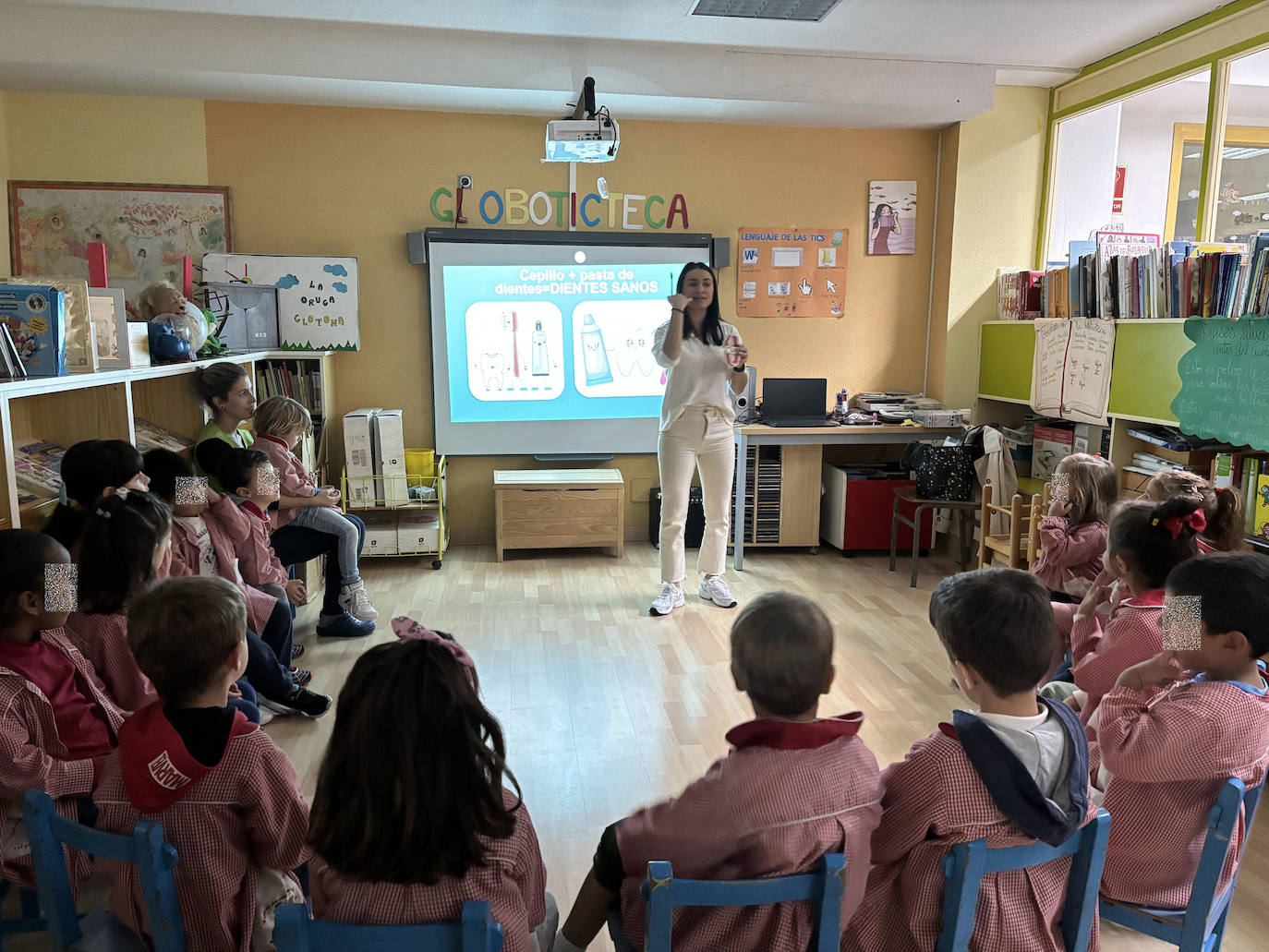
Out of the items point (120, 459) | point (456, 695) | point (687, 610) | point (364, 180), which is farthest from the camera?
point (364, 180)

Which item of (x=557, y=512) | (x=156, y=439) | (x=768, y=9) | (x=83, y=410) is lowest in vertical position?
(x=557, y=512)

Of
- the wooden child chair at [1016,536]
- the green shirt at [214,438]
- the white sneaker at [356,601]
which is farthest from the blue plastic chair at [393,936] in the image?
the white sneaker at [356,601]

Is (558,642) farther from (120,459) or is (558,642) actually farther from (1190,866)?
(1190,866)

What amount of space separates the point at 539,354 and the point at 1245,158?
3.64 metres

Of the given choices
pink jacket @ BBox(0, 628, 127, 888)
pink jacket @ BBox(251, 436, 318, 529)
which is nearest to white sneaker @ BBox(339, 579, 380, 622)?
pink jacket @ BBox(251, 436, 318, 529)

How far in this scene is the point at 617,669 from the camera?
3.40 meters

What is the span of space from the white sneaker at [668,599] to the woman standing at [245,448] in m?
1.27

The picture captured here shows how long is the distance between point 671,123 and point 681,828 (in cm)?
459

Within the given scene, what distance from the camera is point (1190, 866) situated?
1456mm

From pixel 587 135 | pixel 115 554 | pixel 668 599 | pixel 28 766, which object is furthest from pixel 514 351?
pixel 28 766

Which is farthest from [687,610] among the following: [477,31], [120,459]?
[477,31]

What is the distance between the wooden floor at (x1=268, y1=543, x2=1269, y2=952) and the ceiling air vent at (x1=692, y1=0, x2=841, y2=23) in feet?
8.69

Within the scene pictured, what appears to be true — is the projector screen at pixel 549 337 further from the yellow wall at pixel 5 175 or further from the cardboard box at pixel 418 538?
the yellow wall at pixel 5 175

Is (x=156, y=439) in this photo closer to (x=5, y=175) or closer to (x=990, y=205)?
(x=5, y=175)
